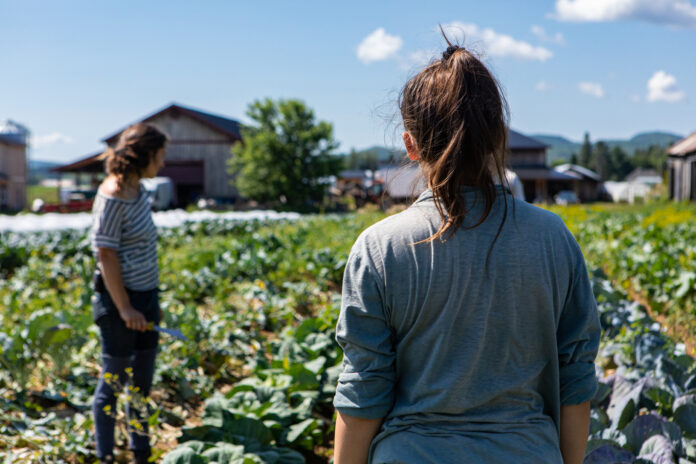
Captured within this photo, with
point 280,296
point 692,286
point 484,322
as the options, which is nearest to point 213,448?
point 484,322

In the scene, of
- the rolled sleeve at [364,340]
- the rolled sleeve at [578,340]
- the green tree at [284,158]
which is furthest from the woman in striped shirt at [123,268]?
the green tree at [284,158]

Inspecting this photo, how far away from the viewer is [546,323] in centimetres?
125

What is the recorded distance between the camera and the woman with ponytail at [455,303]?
119 cm

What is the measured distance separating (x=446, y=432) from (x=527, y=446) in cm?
16

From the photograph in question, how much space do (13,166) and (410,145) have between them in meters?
48.6

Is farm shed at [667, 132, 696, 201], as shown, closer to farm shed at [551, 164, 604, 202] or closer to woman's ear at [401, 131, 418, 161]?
farm shed at [551, 164, 604, 202]

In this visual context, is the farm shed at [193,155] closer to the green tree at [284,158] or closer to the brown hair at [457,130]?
the green tree at [284,158]

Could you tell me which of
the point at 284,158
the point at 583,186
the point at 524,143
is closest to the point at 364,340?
the point at 284,158

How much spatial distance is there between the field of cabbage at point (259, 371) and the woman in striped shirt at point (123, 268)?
0.65 feet

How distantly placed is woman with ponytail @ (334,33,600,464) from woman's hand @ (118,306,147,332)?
1.74 m

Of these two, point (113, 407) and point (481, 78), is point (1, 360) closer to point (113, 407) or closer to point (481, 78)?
point (113, 407)

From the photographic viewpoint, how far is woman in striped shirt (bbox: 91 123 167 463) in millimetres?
2709

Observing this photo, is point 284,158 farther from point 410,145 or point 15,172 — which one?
point 410,145

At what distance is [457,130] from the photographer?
1.19 m
